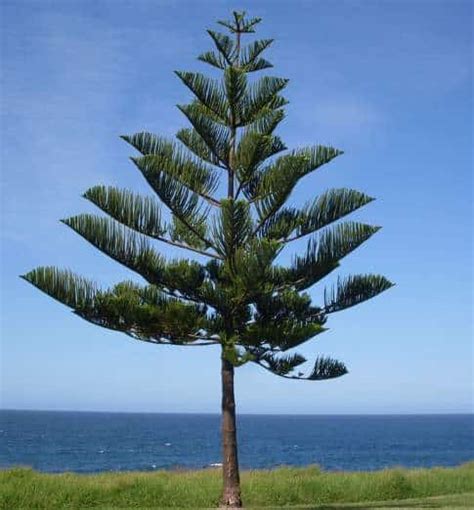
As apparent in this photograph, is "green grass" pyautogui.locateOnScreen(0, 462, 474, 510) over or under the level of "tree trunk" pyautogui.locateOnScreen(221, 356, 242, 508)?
under

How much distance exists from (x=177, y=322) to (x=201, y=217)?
1.25 meters

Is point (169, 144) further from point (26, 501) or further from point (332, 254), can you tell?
point (26, 501)

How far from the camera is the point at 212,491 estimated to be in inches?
450

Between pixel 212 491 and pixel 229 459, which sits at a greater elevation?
pixel 229 459

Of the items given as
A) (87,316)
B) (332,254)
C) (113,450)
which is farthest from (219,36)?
(113,450)

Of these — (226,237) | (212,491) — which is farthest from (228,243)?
(212,491)

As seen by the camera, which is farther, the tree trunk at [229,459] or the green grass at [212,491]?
the green grass at [212,491]

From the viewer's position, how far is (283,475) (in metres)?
13.9

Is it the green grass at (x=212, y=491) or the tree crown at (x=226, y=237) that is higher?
the tree crown at (x=226, y=237)

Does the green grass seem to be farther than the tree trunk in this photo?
Yes

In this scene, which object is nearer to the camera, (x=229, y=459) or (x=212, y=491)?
(x=229, y=459)

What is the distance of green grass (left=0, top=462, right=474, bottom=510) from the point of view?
35.3ft

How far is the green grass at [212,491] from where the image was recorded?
10.8 m

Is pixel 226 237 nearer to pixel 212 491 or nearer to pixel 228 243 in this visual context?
pixel 228 243
